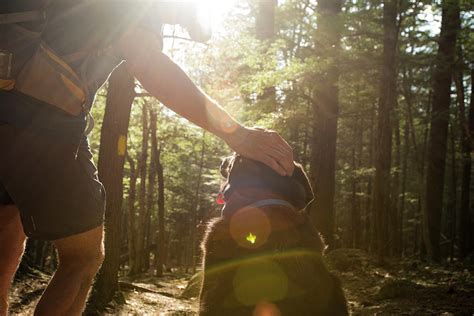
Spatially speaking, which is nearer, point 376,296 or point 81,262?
point 81,262

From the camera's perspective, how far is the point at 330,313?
185 centimetres

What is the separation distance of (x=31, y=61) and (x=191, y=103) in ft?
2.06

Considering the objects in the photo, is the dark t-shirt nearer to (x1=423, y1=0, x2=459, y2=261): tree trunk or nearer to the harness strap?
the harness strap

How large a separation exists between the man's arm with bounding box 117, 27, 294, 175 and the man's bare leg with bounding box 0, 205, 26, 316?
943 millimetres

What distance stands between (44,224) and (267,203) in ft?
2.82

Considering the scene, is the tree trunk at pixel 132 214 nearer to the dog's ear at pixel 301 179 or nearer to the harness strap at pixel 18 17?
the dog's ear at pixel 301 179

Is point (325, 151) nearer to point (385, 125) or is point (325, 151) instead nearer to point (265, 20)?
point (385, 125)

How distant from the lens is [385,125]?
1042 cm

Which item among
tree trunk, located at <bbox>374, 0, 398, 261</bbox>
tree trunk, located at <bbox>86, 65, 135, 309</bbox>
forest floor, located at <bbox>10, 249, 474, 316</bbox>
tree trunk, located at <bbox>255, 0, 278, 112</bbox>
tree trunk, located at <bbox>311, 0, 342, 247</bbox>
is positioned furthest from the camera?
tree trunk, located at <bbox>255, 0, 278, 112</bbox>

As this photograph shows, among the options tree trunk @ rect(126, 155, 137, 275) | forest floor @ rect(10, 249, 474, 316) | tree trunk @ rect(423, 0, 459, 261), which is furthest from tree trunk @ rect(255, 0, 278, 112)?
tree trunk @ rect(126, 155, 137, 275)

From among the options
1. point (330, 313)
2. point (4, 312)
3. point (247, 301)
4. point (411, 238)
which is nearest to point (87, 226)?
point (247, 301)

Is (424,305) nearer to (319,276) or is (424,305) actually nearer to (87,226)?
(319,276)

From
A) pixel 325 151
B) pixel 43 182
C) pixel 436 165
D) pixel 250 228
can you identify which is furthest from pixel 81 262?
pixel 436 165

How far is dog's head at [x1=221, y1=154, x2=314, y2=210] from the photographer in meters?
1.99
